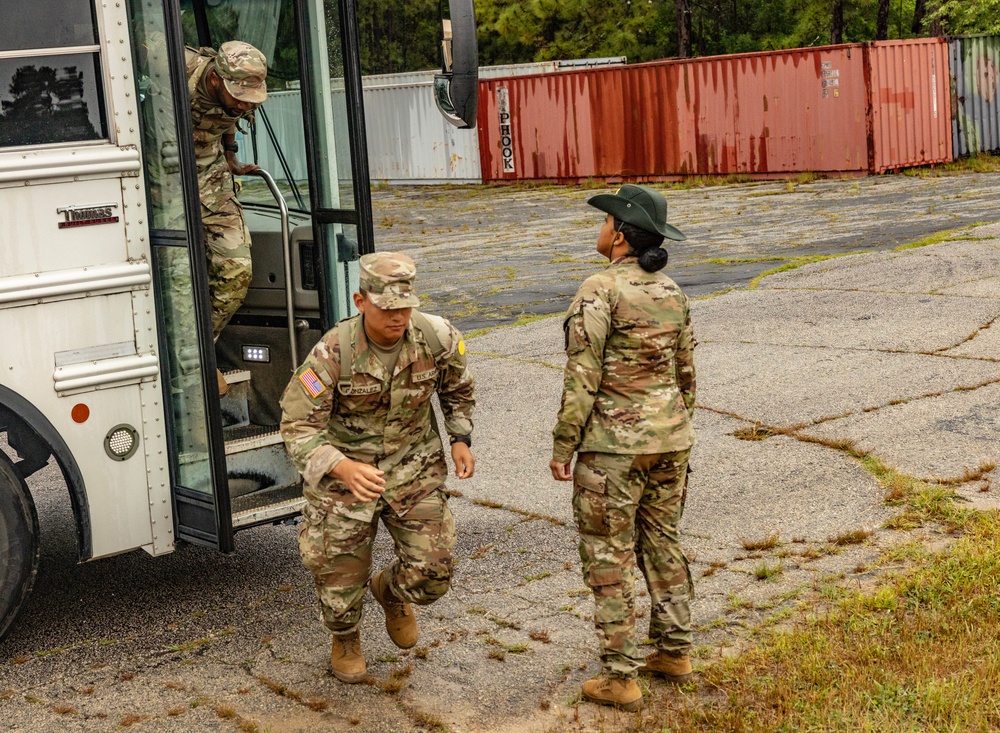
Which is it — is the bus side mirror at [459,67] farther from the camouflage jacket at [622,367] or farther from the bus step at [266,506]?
the bus step at [266,506]

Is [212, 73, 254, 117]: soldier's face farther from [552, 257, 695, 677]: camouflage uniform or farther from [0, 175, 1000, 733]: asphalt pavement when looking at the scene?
[0, 175, 1000, 733]: asphalt pavement

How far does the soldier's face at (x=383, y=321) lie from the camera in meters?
4.05

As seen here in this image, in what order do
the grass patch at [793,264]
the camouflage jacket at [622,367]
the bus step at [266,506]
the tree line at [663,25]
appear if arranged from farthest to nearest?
the tree line at [663,25]
the grass patch at [793,264]
the bus step at [266,506]
the camouflage jacket at [622,367]

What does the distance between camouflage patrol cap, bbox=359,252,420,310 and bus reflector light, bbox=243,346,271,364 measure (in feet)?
6.40

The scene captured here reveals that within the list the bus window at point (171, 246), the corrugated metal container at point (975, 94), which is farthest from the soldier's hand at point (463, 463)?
the corrugated metal container at point (975, 94)

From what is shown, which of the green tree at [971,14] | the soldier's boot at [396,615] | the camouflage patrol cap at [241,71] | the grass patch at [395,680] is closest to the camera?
the grass patch at [395,680]

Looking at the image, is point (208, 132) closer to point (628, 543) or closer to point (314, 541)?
point (314, 541)

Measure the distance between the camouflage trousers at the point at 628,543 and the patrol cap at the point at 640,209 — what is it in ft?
2.45

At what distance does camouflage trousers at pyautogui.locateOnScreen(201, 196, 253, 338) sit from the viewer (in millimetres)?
5457

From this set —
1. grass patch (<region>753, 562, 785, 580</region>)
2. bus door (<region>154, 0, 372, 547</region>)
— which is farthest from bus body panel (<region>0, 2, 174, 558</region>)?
grass patch (<region>753, 562, 785, 580</region>)

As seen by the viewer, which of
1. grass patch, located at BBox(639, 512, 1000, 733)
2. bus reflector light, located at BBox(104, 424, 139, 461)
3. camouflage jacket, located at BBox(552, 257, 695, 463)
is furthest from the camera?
bus reflector light, located at BBox(104, 424, 139, 461)

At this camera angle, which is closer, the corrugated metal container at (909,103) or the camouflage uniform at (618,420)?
the camouflage uniform at (618,420)

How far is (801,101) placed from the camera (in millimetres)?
23094

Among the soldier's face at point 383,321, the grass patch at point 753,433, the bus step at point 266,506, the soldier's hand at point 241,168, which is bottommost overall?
the grass patch at point 753,433
